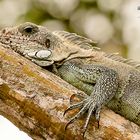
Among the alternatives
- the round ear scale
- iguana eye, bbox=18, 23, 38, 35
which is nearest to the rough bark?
the round ear scale

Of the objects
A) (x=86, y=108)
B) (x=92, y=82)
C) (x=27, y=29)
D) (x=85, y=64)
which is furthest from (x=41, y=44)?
(x=86, y=108)

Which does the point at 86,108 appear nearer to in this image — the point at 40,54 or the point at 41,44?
the point at 40,54

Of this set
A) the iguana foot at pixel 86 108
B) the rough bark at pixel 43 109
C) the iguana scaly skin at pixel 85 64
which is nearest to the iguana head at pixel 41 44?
the iguana scaly skin at pixel 85 64

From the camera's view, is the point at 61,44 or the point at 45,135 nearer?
the point at 45,135

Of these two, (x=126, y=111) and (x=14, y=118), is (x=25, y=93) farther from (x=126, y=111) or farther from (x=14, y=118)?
(x=126, y=111)

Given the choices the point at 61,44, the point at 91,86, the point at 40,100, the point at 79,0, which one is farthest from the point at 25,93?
the point at 79,0

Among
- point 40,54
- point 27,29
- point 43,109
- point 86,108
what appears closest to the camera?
point 43,109
